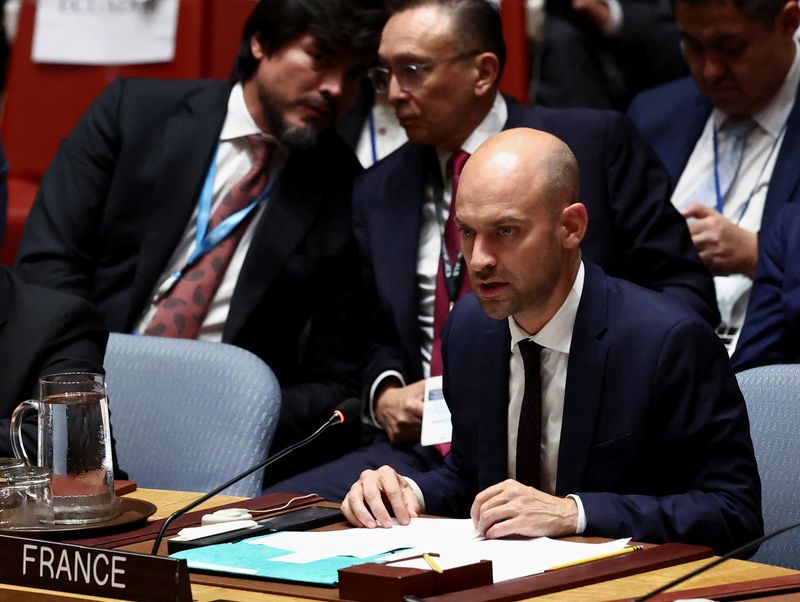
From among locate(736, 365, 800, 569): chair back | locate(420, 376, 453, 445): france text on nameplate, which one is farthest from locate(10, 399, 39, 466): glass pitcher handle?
locate(736, 365, 800, 569): chair back

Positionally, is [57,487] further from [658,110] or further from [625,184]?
[658,110]

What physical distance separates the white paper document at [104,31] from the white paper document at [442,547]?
2.74m

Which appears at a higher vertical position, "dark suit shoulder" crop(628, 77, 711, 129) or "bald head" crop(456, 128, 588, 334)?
"dark suit shoulder" crop(628, 77, 711, 129)

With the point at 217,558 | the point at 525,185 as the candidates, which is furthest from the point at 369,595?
the point at 525,185

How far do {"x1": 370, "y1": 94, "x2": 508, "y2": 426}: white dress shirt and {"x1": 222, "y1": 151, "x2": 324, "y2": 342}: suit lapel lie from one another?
15.6 inches

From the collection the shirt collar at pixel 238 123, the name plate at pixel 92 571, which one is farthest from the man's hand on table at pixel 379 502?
the shirt collar at pixel 238 123

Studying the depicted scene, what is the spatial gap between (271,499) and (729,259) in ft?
5.36

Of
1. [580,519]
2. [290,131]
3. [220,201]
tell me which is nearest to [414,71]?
[290,131]

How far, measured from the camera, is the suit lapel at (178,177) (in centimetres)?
382

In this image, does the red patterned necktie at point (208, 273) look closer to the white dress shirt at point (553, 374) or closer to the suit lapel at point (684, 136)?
the suit lapel at point (684, 136)

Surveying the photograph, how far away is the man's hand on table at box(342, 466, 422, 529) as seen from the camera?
2215 mm

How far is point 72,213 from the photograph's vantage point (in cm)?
395

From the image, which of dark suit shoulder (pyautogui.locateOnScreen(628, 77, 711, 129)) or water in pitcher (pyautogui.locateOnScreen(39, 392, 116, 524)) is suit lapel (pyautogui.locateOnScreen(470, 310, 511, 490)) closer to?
water in pitcher (pyautogui.locateOnScreen(39, 392, 116, 524))

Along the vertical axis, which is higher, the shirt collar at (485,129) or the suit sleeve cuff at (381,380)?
the shirt collar at (485,129)
